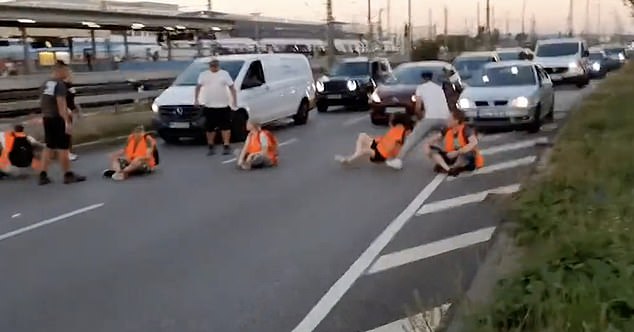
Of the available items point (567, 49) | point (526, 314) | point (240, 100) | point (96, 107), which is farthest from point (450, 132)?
point (567, 49)

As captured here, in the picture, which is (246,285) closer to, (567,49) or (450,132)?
(450,132)

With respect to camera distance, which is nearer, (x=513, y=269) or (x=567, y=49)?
(x=513, y=269)

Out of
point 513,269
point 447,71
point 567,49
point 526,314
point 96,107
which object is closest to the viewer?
point 526,314

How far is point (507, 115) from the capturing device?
59.1ft

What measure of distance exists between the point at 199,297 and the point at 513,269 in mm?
2358

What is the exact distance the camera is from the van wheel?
22.8m

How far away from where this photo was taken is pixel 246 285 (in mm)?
6871

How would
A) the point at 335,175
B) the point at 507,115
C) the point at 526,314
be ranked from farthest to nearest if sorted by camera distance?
the point at 507,115 → the point at 335,175 → the point at 526,314

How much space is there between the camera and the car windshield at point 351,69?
2841 cm

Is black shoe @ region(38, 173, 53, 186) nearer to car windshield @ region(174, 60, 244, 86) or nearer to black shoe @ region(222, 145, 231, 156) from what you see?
black shoe @ region(222, 145, 231, 156)

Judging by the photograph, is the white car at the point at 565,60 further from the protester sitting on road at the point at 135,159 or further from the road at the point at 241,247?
the protester sitting on road at the point at 135,159

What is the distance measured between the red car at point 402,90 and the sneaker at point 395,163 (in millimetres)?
6576

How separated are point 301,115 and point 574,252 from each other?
17.3 m

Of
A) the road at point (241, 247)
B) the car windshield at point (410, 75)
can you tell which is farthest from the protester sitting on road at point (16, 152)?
the car windshield at point (410, 75)
